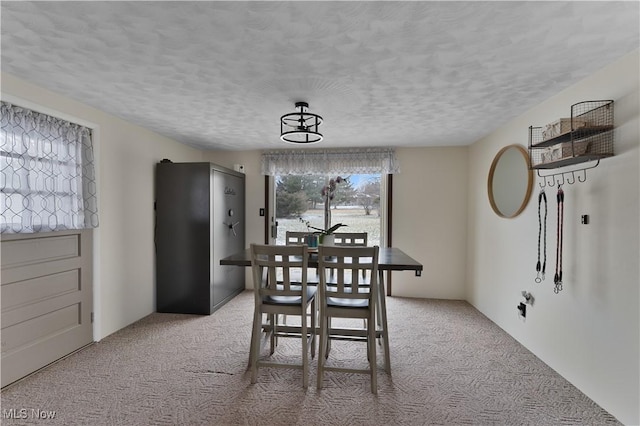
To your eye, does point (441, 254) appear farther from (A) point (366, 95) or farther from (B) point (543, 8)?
(B) point (543, 8)

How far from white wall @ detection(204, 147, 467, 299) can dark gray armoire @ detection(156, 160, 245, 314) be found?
2539 mm

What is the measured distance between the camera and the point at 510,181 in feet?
10.8

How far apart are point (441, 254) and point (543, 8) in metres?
3.50

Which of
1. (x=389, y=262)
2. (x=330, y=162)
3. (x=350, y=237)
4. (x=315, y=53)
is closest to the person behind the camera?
(x=315, y=53)

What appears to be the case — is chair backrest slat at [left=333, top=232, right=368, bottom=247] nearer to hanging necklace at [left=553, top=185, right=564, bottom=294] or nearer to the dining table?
the dining table

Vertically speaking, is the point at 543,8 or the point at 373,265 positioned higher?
the point at 543,8

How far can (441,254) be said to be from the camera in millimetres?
4488

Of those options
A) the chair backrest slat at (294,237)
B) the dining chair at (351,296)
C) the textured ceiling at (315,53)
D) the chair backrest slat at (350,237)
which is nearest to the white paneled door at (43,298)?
the textured ceiling at (315,53)

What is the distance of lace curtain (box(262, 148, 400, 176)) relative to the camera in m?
4.47

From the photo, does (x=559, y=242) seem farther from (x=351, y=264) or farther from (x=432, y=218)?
(x=432, y=218)

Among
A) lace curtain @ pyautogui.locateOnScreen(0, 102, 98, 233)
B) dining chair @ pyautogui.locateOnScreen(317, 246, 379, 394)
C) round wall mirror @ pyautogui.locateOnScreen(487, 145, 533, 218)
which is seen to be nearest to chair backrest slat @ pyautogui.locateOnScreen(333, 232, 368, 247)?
dining chair @ pyautogui.locateOnScreen(317, 246, 379, 394)

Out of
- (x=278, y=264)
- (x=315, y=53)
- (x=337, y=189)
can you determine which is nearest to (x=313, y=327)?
(x=278, y=264)

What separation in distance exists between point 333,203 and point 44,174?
3.36m

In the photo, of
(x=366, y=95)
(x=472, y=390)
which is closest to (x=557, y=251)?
(x=472, y=390)
